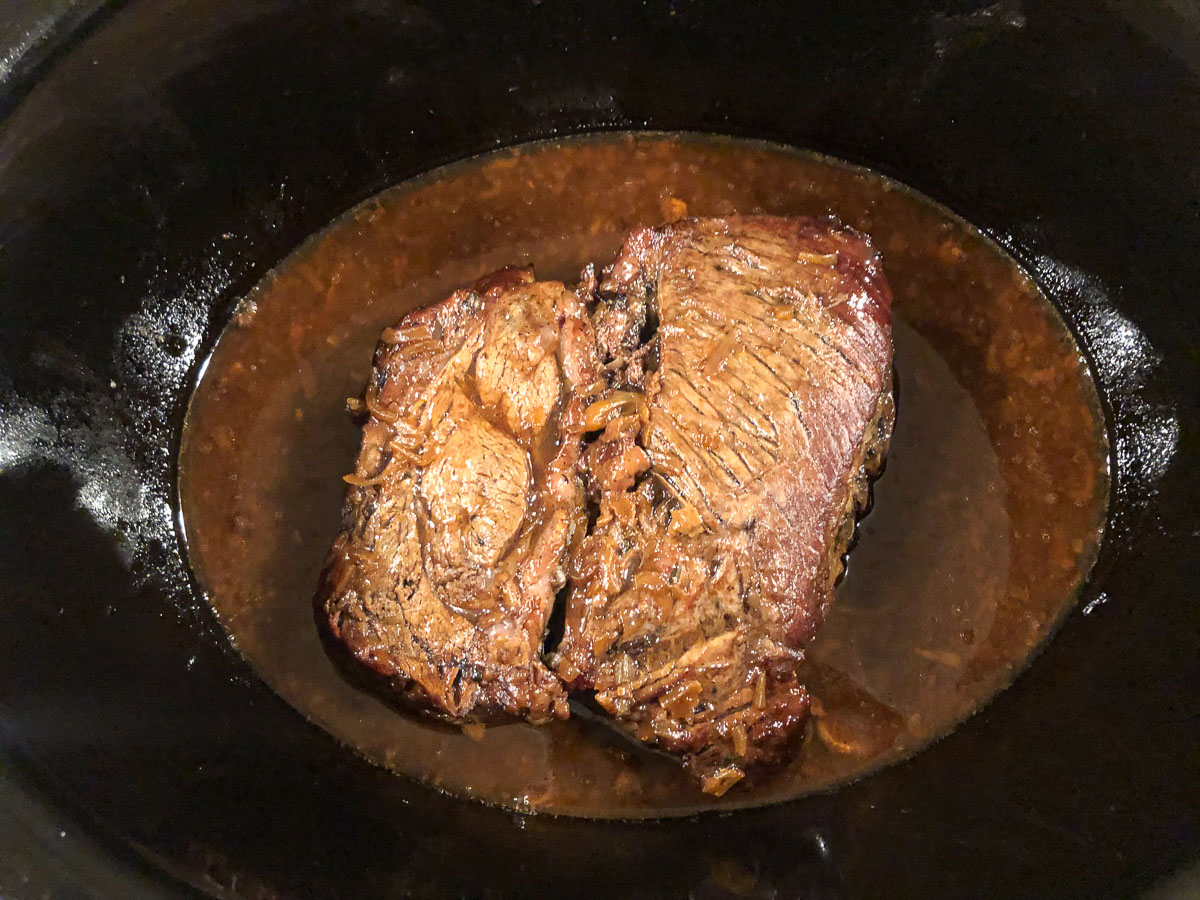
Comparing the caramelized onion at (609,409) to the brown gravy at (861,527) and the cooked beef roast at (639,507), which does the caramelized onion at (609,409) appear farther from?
the brown gravy at (861,527)

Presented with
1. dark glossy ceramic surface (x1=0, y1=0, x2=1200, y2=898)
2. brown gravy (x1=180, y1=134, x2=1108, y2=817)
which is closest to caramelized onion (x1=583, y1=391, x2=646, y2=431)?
brown gravy (x1=180, y1=134, x2=1108, y2=817)

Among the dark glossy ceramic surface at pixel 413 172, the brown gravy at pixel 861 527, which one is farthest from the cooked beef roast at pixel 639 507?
the dark glossy ceramic surface at pixel 413 172

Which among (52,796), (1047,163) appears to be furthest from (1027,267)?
(52,796)

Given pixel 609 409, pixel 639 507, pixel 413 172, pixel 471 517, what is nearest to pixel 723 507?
pixel 639 507

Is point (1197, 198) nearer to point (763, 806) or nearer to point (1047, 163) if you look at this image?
point (1047, 163)

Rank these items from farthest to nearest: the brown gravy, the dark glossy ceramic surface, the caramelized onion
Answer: the brown gravy
the caramelized onion
the dark glossy ceramic surface

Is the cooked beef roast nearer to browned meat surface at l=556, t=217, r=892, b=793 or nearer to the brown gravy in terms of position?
browned meat surface at l=556, t=217, r=892, b=793

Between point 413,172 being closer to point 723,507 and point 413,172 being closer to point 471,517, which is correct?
point 471,517
